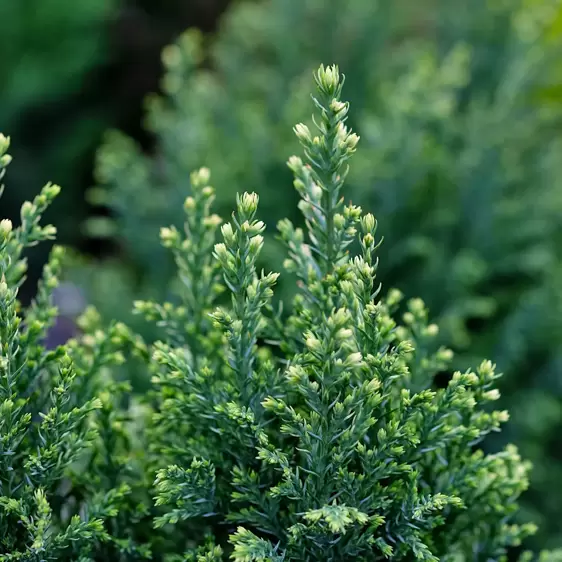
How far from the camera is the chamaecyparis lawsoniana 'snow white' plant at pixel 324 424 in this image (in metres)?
1.32

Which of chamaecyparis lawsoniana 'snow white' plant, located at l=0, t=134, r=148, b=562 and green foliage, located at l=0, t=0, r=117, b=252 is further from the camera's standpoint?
green foliage, located at l=0, t=0, r=117, b=252

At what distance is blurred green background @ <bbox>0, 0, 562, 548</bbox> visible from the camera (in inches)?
125

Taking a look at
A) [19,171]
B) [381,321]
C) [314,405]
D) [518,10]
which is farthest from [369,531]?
[19,171]

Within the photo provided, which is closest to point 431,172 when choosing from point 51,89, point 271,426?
point 271,426

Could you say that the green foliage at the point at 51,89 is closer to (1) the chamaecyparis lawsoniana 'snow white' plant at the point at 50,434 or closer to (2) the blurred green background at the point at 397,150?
(2) the blurred green background at the point at 397,150

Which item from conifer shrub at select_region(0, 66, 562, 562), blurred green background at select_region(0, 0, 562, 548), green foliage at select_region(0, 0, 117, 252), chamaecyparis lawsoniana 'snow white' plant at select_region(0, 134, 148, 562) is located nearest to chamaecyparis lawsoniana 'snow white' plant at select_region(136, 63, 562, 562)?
conifer shrub at select_region(0, 66, 562, 562)

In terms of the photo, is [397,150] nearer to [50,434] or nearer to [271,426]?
[271,426]

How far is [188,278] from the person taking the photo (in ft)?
5.99

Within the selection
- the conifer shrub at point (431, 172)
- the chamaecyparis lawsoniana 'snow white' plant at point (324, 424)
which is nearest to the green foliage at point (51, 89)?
the conifer shrub at point (431, 172)

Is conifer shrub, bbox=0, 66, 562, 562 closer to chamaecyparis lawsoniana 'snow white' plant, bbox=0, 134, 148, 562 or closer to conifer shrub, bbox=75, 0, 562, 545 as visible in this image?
chamaecyparis lawsoniana 'snow white' plant, bbox=0, 134, 148, 562

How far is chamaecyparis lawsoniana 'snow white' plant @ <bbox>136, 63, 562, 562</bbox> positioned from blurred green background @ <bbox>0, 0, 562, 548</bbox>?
129 centimetres

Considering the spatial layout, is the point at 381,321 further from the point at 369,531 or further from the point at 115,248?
the point at 115,248

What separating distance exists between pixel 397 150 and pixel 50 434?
2.34 m

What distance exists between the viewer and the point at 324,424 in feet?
4.39
